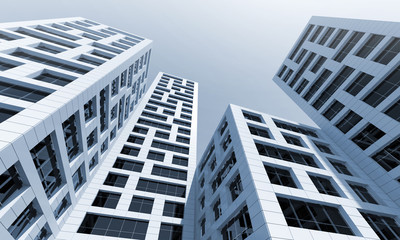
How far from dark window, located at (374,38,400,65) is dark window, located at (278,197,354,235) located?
20.5 meters

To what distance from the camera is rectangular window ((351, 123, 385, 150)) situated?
22.2 metres

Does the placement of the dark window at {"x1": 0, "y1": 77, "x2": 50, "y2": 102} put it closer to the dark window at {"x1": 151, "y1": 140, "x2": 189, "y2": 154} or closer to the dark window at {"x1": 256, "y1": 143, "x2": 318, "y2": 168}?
the dark window at {"x1": 151, "y1": 140, "x2": 189, "y2": 154}

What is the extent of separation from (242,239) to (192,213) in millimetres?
13109

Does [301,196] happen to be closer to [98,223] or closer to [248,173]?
[248,173]

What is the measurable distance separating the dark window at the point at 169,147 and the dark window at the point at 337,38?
33.2 meters

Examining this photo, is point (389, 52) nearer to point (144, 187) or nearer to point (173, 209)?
point (173, 209)

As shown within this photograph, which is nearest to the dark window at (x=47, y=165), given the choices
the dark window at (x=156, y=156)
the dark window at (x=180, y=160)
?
the dark window at (x=156, y=156)

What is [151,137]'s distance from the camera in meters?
A: 36.9

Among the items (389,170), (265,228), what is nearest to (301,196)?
(265,228)

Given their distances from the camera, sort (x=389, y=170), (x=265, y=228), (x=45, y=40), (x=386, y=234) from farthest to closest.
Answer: (x=45, y=40) < (x=389, y=170) < (x=386, y=234) < (x=265, y=228)

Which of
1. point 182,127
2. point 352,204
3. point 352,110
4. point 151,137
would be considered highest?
point 182,127

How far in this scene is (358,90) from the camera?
25.5 meters

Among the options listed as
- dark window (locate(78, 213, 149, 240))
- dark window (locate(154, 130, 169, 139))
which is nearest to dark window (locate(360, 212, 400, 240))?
dark window (locate(78, 213, 149, 240))

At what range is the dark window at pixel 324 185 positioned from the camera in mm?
18366
